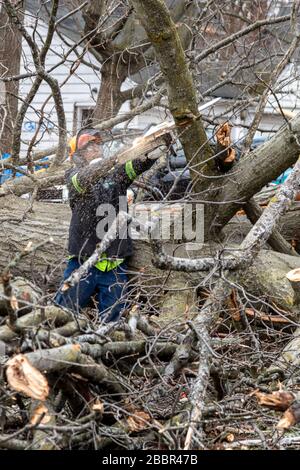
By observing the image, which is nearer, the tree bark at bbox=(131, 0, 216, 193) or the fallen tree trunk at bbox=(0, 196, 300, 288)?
the tree bark at bbox=(131, 0, 216, 193)

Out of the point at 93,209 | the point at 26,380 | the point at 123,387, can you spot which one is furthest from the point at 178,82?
the point at 26,380

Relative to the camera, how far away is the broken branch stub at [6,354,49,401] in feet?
10.1

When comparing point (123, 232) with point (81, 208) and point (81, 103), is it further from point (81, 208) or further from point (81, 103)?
point (81, 103)

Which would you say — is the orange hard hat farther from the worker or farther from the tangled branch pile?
the tangled branch pile

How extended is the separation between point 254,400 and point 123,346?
884 mm

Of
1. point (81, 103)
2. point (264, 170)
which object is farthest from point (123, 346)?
point (81, 103)

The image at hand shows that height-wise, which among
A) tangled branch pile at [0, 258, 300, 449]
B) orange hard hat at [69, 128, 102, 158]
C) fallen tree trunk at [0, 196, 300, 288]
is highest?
orange hard hat at [69, 128, 102, 158]

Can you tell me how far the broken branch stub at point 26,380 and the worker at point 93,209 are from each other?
2748mm

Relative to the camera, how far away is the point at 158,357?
162 inches

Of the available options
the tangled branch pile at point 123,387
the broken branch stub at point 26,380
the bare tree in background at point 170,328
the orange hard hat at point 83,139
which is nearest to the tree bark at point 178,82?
the bare tree in background at point 170,328

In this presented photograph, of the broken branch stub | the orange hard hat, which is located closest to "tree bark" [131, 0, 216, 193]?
the orange hard hat

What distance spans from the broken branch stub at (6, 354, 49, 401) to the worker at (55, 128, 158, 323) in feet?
9.02

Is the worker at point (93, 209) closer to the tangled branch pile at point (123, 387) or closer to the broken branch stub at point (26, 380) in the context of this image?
the tangled branch pile at point (123, 387)

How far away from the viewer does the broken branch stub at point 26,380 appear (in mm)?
3070
